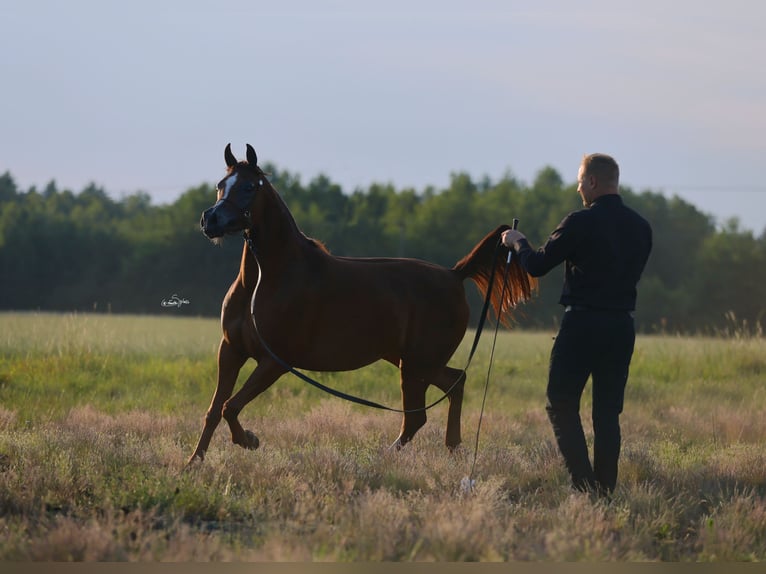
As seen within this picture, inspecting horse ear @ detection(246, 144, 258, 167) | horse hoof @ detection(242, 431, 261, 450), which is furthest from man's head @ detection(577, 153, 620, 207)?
horse hoof @ detection(242, 431, 261, 450)

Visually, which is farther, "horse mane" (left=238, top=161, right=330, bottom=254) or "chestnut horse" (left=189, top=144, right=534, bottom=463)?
"chestnut horse" (left=189, top=144, right=534, bottom=463)

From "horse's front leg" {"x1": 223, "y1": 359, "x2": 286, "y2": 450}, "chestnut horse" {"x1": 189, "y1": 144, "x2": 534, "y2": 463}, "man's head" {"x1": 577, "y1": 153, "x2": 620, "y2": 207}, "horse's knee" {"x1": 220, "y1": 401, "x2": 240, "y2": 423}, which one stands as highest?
"man's head" {"x1": 577, "y1": 153, "x2": 620, "y2": 207}

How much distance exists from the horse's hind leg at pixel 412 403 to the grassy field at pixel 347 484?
0.19 meters

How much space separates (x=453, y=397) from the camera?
33.6ft

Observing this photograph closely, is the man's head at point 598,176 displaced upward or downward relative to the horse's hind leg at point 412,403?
upward

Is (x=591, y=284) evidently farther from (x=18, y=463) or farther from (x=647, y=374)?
(x=647, y=374)

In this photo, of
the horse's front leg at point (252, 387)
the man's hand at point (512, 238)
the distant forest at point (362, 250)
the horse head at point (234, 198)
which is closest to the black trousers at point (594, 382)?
the man's hand at point (512, 238)

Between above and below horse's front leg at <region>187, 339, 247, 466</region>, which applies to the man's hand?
above

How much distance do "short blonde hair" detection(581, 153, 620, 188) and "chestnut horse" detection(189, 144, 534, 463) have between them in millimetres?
1561

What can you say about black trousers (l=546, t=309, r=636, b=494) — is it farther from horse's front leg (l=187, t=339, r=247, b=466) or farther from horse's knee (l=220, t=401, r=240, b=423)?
horse's front leg (l=187, t=339, r=247, b=466)

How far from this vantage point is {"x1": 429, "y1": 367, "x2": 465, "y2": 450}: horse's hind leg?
10164 millimetres

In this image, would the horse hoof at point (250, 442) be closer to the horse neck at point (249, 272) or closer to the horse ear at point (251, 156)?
the horse neck at point (249, 272)

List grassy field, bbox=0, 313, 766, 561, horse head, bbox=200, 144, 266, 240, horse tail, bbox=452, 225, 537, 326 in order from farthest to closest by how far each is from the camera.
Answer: horse tail, bbox=452, 225, 537, 326 → horse head, bbox=200, 144, 266, 240 → grassy field, bbox=0, 313, 766, 561

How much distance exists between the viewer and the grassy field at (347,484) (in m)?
5.93
